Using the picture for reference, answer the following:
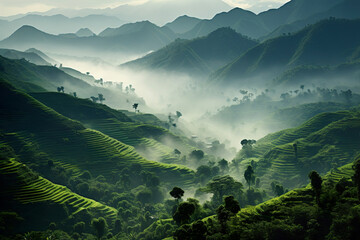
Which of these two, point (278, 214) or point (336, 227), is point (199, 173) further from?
point (336, 227)

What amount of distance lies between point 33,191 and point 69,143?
6668cm

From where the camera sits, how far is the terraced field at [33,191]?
4414 inches

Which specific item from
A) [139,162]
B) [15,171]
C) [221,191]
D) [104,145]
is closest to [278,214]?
[221,191]

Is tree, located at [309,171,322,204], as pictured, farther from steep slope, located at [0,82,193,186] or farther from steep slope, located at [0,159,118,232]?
steep slope, located at [0,82,193,186]

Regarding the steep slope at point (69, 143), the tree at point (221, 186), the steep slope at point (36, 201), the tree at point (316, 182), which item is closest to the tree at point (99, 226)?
the steep slope at point (36, 201)

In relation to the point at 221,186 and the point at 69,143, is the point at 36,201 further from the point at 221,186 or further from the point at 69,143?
the point at 69,143

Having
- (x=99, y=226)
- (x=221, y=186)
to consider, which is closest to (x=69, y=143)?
(x=99, y=226)

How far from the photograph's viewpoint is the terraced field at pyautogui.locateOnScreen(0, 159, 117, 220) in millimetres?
112125

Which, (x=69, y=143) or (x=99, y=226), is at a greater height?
(x=69, y=143)

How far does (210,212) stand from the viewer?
10394 cm

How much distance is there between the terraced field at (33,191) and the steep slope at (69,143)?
38.6m

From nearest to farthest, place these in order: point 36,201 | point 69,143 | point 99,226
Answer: point 99,226
point 36,201
point 69,143

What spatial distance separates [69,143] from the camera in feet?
594

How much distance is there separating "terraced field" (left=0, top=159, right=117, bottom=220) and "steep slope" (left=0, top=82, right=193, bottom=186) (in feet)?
127
